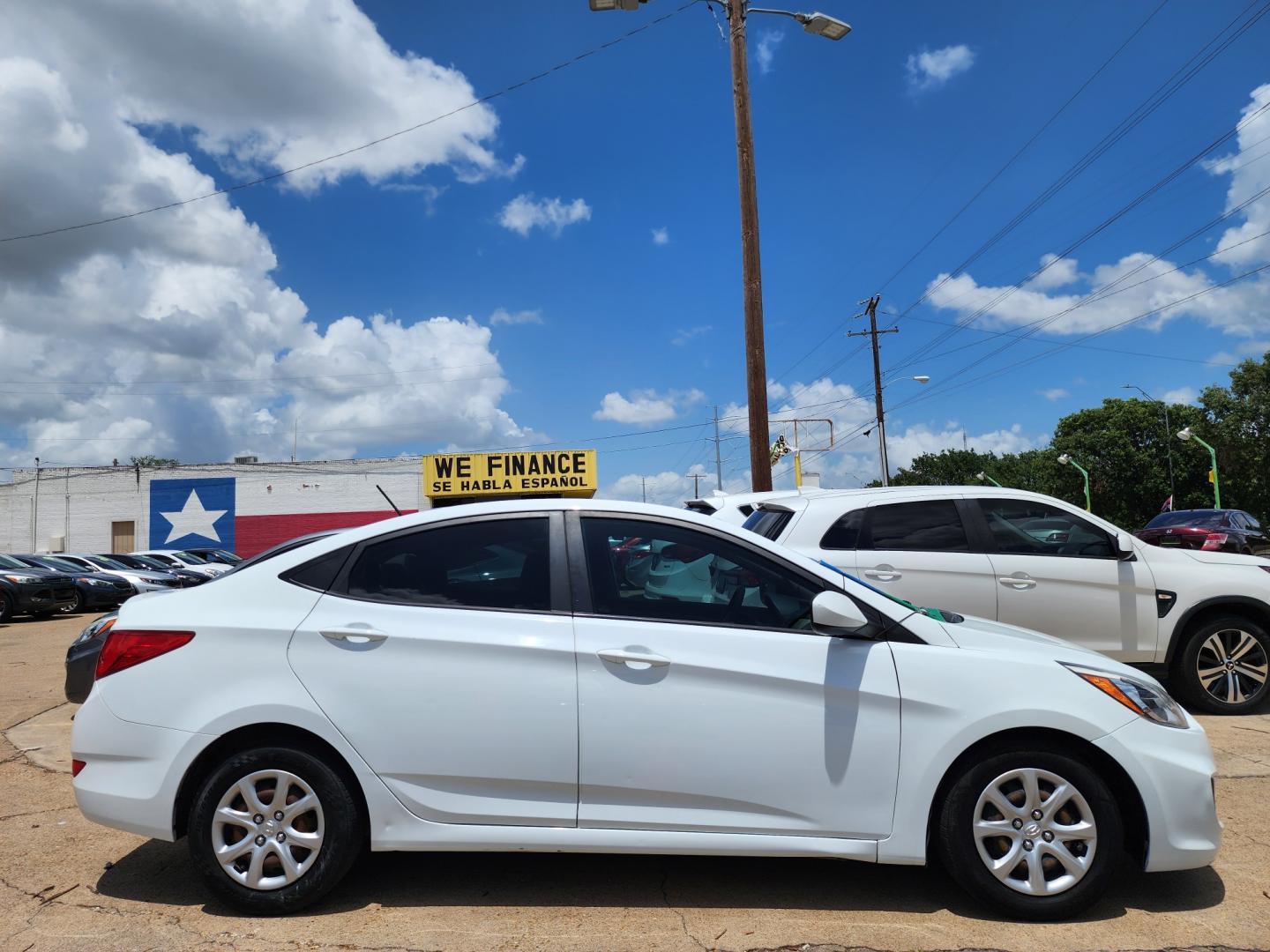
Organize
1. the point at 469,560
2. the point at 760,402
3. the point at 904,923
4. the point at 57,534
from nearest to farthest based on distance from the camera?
the point at 904,923 → the point at 469,560 → the point at 760,402 → the point at 57,534

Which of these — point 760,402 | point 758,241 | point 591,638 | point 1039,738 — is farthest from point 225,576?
point 758,241

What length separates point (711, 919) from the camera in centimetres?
328

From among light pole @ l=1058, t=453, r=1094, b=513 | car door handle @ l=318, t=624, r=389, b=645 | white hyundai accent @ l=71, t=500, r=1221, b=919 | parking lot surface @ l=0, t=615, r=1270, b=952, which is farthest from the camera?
light pole @ l=1058, t=453, r=1094, b=513

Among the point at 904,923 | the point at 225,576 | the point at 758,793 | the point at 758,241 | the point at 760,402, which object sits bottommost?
the point at 904,923

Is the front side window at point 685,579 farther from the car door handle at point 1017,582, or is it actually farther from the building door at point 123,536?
the building door at point 123,536

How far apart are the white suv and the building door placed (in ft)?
149

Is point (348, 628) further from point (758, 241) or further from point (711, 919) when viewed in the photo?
point (758, 241)

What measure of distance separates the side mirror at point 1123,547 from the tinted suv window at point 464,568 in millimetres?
4768

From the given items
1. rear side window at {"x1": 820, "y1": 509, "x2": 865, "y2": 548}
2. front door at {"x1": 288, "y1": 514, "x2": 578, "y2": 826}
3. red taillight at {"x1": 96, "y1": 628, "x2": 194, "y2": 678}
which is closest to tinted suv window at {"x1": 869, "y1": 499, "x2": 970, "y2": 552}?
rear side window at {"x1": 820, "y1": 509, "x2": 865, "y2": 548}

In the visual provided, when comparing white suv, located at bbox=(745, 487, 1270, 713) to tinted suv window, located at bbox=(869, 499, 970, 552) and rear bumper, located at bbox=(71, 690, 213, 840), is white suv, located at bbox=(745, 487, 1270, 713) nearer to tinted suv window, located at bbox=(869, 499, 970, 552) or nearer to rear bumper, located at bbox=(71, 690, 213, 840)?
tinted suv window, located at bbox=(869, 499, 970, 552)

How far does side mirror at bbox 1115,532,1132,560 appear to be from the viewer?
249 inches

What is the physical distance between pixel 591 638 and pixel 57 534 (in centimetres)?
4967

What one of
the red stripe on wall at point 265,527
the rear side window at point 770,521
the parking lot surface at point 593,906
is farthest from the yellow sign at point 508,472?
the parking lot surface at point 593,906

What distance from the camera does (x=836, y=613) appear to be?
321 cm
